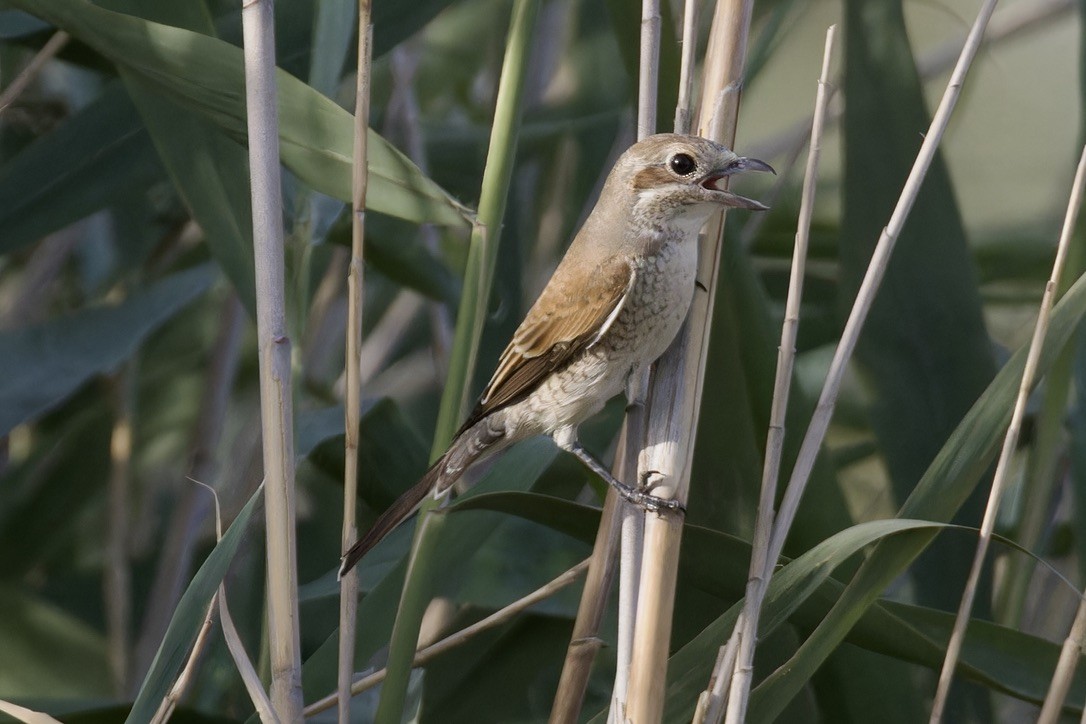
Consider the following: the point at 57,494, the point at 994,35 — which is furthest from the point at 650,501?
the point at 57,494

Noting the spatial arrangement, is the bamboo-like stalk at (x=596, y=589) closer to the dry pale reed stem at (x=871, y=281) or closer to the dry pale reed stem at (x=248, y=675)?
the dry pale reed stem at (x=871, y=281)

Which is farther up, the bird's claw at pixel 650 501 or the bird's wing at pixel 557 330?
the bird's wing at pixel 557 330

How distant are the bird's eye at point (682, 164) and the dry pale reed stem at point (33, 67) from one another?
37.2 inches

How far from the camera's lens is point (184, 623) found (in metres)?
1.35

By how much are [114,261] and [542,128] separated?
1.23 metres

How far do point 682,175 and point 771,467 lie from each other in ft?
1.54

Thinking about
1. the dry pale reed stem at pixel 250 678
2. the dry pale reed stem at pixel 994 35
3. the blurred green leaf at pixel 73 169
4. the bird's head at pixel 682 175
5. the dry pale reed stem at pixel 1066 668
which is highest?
the dry pale reed stem at pixel 994 35

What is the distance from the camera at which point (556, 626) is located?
2.13 meters

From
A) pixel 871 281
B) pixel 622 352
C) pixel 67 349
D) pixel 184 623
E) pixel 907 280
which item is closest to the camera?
pixel 184 623

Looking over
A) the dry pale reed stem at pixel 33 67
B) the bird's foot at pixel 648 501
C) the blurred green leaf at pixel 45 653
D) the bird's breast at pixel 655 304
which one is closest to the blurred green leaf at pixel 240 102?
the dry pale reed stem at pixel 33 67

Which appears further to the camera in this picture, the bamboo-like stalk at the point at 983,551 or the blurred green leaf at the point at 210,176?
the blurred green leaf at the point at 210,176

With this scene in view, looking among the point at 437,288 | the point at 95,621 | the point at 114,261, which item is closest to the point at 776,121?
the point at 437,288

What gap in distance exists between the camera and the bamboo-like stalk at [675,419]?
1386 mm

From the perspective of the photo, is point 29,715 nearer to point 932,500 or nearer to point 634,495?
point 634,495
